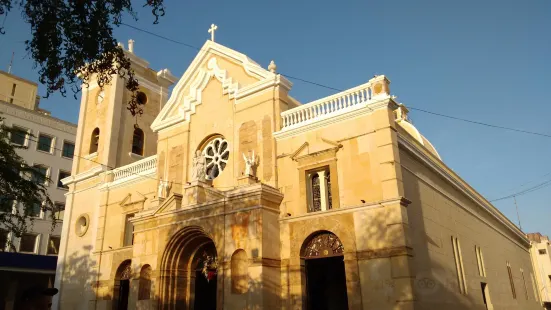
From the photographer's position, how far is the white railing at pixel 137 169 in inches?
919

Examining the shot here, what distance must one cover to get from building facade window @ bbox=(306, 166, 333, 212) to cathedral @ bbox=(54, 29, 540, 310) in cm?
7

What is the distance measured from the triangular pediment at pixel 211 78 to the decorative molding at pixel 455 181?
567cm

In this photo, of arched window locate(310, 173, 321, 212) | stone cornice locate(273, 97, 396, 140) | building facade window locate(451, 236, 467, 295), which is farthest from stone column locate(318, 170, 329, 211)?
building facade window locate(451, 236, 467, 295)

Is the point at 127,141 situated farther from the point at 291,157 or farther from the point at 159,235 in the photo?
the point at 291,157

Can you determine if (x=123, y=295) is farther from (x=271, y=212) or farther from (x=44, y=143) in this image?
(x=44, y=143)

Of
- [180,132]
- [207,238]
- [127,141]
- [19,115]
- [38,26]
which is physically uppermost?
[19,115]

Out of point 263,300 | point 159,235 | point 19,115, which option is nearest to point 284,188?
point 263,300

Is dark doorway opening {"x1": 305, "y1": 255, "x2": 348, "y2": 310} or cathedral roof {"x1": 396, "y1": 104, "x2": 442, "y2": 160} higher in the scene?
cathedral roof {"x1": 396, "y1": 104, "x2": 442, "y2": 160}

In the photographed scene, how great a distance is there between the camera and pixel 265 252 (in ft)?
51.2

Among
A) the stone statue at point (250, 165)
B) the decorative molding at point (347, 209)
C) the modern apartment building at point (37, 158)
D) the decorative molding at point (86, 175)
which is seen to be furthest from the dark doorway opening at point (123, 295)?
the modern apartment building at point (37, 158)

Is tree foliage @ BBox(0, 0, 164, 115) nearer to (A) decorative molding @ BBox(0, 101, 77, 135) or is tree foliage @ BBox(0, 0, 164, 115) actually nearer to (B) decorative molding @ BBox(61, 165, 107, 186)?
(B) decorative molding @ BBox(61, 165, 107, 186)

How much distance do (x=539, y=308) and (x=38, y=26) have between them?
124 ft

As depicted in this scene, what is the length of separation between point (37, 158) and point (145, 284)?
26.2 meters

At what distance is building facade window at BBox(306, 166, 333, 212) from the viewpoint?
54.1 feet
